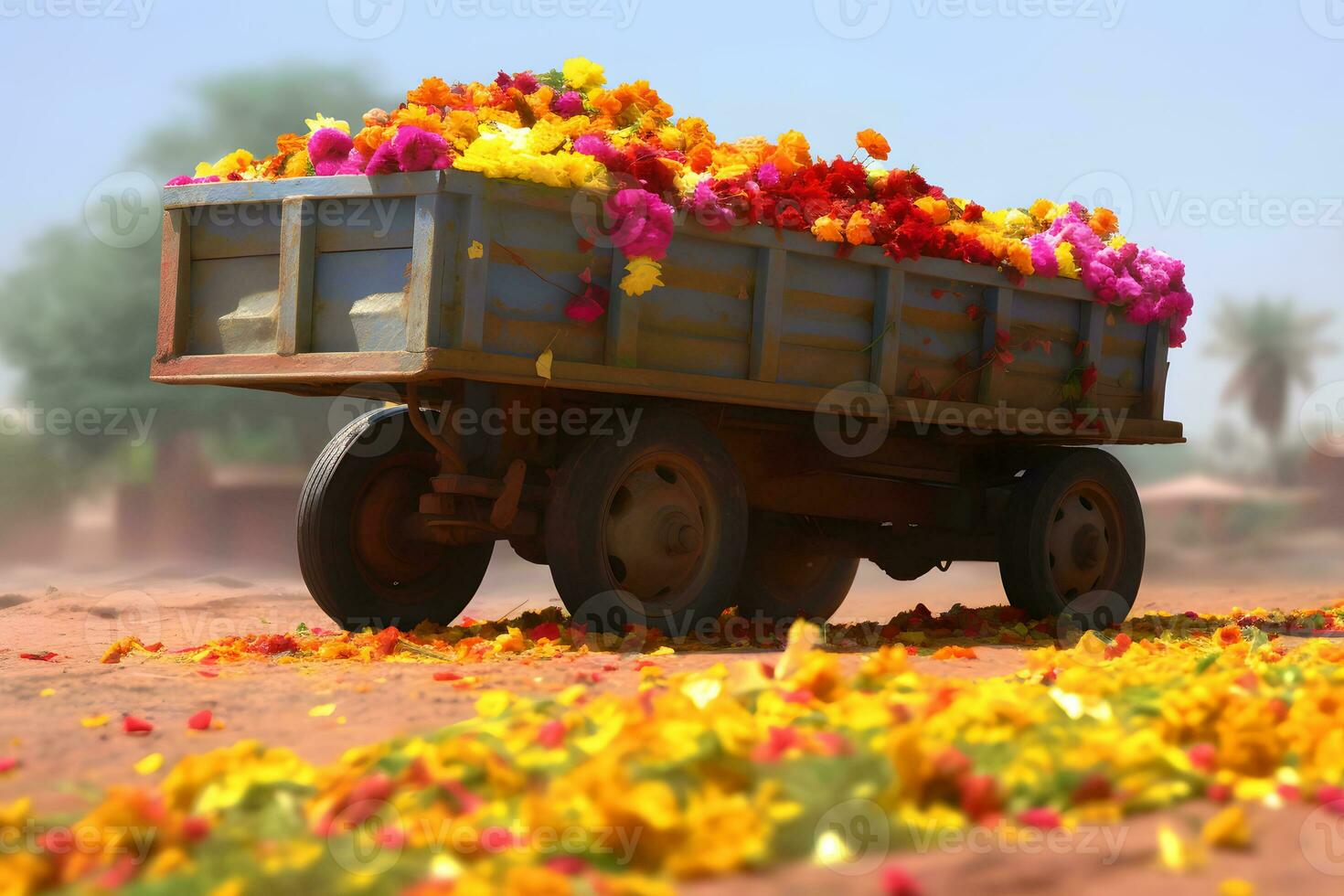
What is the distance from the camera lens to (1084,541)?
8.75 meters

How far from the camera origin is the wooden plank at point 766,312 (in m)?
7.04

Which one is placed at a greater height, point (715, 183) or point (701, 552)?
point (715, 183)

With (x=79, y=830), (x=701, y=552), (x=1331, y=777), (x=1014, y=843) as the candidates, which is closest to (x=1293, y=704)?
(x=1331, y=777)

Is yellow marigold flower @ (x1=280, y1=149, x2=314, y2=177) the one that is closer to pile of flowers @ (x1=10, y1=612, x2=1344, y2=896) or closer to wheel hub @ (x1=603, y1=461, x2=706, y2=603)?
wheel hub @ (x1=603, y1=461, x2=706, y2=603)

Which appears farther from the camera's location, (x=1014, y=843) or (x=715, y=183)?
(x=715, y=183)

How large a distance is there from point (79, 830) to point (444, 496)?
3.86 m

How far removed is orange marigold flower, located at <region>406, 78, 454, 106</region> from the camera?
6902 millimetres

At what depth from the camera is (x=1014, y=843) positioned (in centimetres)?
282

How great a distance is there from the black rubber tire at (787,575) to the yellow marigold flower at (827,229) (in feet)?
6.68

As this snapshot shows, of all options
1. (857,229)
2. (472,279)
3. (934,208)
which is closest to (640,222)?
(472,279)

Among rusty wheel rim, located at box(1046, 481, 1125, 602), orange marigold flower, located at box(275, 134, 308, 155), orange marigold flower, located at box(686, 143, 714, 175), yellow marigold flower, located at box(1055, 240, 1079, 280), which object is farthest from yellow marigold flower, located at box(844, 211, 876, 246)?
orange marigold flower, located at box(275, 134, 308, 155)

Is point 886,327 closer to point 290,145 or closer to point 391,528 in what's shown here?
point 391,528

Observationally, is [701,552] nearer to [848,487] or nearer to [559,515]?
[559,515]

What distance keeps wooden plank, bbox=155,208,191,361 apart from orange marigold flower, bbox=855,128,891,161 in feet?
11.8
